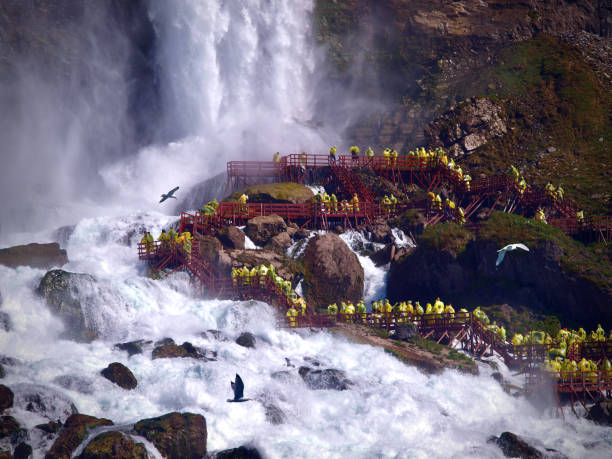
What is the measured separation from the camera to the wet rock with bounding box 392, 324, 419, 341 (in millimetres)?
33094

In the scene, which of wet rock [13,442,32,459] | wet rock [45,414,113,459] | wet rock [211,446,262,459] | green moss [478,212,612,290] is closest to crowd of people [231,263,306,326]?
green moss [478,212,612,290]

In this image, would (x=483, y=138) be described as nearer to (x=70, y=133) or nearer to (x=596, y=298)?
(x=596, y=298)

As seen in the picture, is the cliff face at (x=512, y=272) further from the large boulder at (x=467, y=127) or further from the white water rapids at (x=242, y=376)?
the large boulder at (x=467, y=127)

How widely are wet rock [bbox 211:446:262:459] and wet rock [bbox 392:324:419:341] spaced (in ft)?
39.5

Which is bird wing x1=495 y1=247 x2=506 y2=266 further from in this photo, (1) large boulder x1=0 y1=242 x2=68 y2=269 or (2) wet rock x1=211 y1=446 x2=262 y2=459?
(1) large boulder x1=0 y1=242 x2=68 y2=269

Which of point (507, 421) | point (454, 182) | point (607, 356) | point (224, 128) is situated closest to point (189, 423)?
point (507, 421)

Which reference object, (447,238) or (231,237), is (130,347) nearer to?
(231,237)

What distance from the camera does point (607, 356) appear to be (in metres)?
31.8

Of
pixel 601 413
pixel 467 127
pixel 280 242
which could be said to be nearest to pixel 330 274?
pixel 280 242

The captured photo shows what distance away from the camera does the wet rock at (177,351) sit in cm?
2794

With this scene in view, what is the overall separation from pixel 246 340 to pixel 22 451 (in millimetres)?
11625

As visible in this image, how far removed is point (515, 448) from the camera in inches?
976

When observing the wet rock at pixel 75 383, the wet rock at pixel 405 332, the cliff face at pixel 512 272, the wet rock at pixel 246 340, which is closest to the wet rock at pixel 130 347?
the wet rock at pixel 75 383

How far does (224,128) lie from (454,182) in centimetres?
2105
